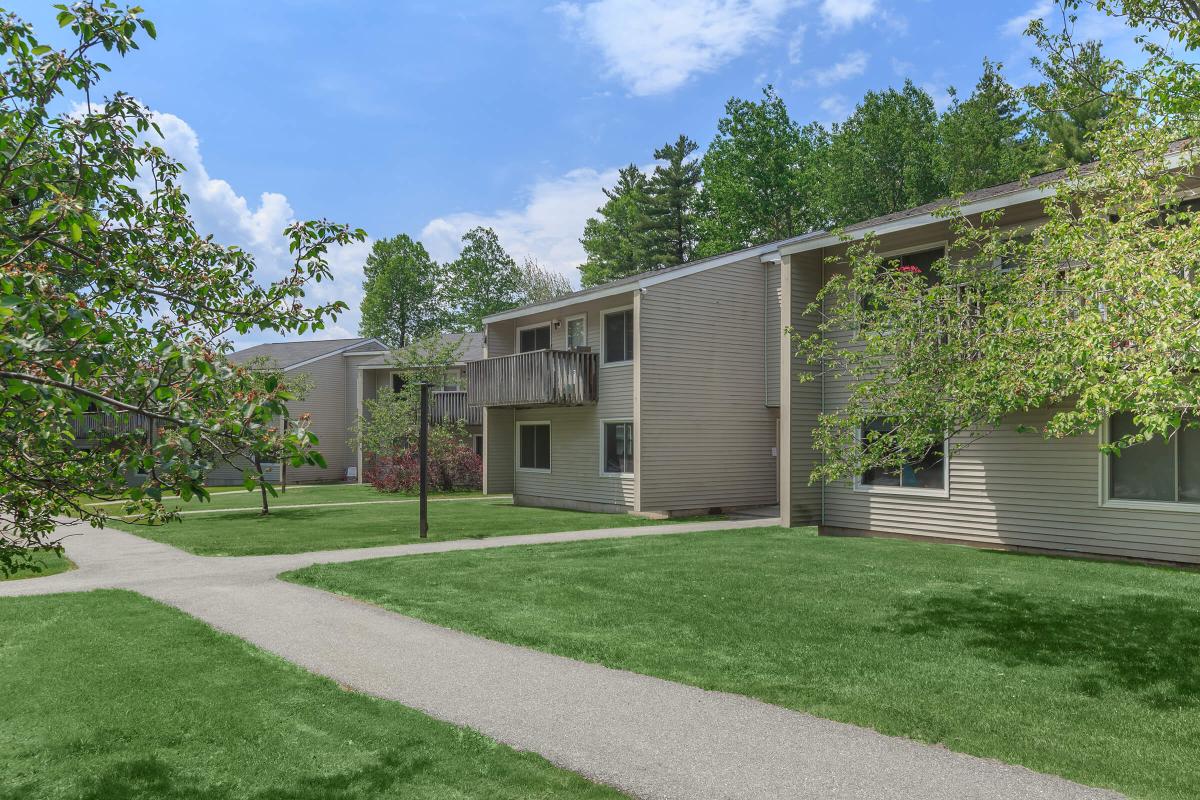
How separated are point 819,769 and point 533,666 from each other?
9.70 feet

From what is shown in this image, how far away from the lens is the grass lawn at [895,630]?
5.58m

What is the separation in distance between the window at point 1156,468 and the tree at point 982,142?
28.8 m

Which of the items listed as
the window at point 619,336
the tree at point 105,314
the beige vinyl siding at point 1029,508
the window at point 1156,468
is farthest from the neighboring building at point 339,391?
the tree at point 105,314

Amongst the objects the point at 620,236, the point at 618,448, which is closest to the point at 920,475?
the point at 618,448

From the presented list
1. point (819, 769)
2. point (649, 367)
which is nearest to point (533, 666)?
point (819, 769)

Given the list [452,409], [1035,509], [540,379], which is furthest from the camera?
[452,409]

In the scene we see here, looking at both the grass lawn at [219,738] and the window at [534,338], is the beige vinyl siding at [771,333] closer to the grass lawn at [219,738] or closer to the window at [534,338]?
the window at [534,338]

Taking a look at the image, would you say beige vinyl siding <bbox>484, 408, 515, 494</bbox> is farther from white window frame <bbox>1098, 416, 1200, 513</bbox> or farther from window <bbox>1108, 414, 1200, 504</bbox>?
window <bbox>1108, 414, 1200, 504</bbox>

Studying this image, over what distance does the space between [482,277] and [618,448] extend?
42.0m

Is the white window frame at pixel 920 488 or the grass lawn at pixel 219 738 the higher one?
the white window frame at pixel 920 488

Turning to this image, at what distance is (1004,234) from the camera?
451 inches

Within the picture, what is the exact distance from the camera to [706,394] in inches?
858

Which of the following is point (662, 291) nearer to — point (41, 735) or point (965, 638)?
point (965, 638)

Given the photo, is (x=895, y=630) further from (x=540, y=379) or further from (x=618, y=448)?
(x=540, y=379)
